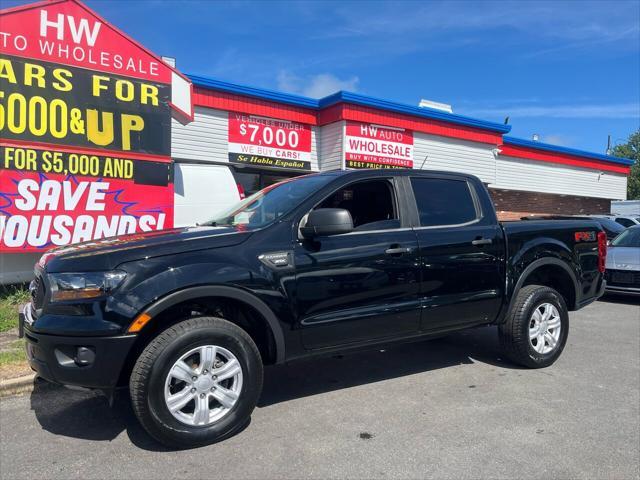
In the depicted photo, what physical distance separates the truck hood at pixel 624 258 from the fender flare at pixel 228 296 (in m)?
7.69

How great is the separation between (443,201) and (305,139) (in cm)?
983

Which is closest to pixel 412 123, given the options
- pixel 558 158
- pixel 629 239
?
pixel 629 239

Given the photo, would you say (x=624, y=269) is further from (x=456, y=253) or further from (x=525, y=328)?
(x=456, y=253)

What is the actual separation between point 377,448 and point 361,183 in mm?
2091

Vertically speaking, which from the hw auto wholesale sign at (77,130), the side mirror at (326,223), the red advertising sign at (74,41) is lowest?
the side mirror at (326,223)

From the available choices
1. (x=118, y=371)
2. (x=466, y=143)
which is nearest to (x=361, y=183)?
(x=118, y=371)

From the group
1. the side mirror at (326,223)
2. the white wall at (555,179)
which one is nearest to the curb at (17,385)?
the side mirror at (326,223)

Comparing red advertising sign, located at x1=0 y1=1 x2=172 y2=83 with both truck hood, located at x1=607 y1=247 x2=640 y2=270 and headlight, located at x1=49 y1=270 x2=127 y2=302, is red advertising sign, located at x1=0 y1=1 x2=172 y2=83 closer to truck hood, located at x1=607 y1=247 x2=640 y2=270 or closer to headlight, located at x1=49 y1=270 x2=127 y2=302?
headlight, located at x1=49 y1=270 x2=127 y2=302

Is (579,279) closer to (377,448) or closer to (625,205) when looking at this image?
(377,448)

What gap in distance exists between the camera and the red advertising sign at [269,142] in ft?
42.4

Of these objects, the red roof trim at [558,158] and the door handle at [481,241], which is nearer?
the door handle at [481,241]

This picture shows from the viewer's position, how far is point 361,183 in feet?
14.3

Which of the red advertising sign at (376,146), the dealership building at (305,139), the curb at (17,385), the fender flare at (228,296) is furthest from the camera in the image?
the red advertising sign at (376,146)

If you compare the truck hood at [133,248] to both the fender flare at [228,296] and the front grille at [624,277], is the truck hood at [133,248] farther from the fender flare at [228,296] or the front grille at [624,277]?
the front grille at [624,277]
